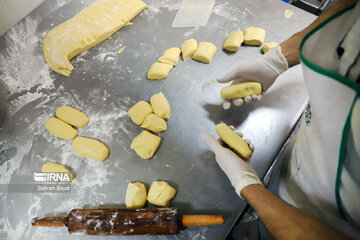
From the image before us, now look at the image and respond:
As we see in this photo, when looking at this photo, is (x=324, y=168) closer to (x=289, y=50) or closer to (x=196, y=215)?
(x=196, y=215)

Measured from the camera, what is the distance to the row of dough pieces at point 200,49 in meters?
1.70

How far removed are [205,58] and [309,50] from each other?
3.09ft

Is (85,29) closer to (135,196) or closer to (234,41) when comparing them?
(234,41)

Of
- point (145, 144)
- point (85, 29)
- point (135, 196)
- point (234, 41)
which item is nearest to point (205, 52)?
point (234, 41)

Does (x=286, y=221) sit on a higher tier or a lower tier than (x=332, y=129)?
lower

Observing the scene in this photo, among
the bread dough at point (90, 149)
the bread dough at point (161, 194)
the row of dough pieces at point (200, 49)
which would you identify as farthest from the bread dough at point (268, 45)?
the bread dough at point (90, 149)

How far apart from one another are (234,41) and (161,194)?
1.22m

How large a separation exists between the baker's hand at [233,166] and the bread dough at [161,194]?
0.32 metres

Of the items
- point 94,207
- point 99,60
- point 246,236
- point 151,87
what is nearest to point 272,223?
point 246,236

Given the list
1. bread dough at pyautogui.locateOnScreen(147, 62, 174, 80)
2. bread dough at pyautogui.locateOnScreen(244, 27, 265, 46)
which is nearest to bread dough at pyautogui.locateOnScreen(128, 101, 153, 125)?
bread dough at pyautogui.locateOnScreen(147, 62, 174, 80)

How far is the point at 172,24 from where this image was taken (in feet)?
6.52

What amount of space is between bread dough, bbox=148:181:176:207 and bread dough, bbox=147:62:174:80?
0.79 m

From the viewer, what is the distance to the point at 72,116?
1544 millimetres

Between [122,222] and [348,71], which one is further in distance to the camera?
[122,222]
